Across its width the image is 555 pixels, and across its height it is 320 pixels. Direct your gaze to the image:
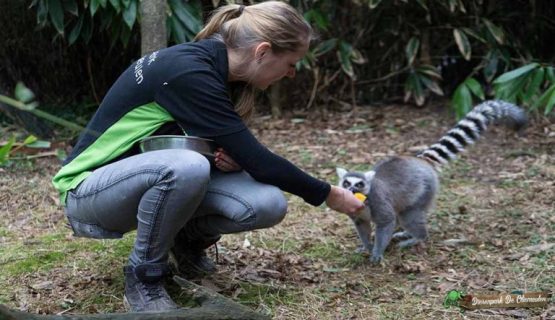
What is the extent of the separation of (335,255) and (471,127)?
109cm

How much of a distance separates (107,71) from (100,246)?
3.34m

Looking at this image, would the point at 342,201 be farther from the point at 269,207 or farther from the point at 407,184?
the point at 407,184

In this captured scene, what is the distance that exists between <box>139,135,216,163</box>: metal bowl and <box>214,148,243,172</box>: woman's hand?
0.02 metres

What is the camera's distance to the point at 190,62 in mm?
2441

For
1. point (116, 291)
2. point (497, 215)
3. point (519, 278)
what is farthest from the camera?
point (497, 215)

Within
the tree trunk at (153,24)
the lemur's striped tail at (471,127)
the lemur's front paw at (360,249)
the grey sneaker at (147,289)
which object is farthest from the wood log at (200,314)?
the lemur's striped tail at (471,127)

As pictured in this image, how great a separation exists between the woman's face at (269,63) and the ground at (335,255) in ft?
2.89

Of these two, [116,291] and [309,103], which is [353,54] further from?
[116,291]

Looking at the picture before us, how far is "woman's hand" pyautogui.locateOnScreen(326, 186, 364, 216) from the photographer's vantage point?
8.82 ft

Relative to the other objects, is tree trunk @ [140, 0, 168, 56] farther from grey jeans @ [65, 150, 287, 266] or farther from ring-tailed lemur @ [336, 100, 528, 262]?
grey jeans @ [65, 150, 287, 266]

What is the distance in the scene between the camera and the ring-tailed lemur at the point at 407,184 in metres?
3.68

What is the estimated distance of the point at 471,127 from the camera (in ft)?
13.1

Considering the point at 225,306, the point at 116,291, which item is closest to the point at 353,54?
the point at 116,291

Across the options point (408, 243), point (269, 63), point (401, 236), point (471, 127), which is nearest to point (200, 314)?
point (269, 63)
